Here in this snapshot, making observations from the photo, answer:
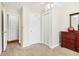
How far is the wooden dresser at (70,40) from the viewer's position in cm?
199

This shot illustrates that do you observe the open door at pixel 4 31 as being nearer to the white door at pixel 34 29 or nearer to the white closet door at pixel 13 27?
the white closet door at pixel 13 27

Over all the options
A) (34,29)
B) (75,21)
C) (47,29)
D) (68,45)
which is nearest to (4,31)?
(34,29)

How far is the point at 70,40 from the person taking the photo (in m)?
2.09

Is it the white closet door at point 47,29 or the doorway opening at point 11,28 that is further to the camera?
the white closet door at point 47,29

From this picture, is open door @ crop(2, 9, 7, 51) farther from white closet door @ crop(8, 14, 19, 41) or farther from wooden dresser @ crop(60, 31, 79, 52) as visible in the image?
wooden dresser @ crop(60, 31, 79, 52)

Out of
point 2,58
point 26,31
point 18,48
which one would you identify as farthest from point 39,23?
point 2,58

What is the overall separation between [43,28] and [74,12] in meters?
0.57

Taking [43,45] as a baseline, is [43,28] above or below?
above

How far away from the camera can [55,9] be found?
78.2 inches

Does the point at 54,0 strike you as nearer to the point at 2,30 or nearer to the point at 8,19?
the point at 8,19

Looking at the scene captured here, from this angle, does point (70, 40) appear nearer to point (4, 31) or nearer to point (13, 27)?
point (13, 27)

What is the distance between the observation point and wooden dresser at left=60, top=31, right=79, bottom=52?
1.99 meters

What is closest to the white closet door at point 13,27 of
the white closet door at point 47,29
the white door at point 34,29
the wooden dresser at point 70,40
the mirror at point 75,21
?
the white door at point 34,29

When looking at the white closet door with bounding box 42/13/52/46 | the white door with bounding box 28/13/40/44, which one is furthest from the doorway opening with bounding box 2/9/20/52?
the white closet door with bounding box 42/13/52/46
